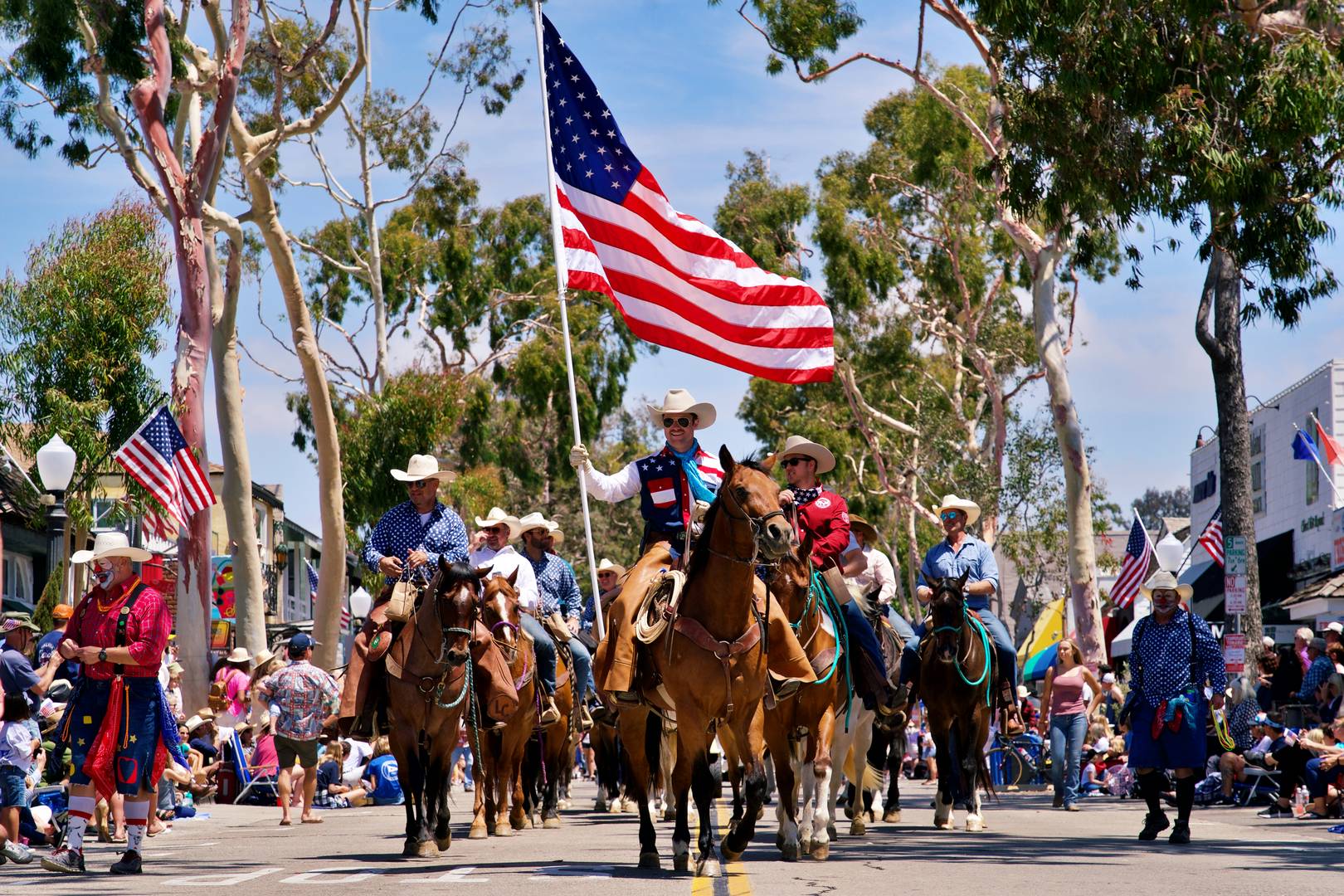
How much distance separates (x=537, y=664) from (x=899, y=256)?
102ft

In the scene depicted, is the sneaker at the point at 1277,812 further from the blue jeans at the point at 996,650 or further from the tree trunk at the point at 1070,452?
the tree trunk at the point at 1070,452

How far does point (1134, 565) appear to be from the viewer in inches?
1318

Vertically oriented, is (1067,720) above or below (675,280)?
below

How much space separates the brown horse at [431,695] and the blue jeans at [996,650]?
452 cm

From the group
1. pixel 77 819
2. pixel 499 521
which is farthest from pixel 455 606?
pixel 499 521

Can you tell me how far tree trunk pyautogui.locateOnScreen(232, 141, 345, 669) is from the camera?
2919 centimetres

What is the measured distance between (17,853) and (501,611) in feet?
13.6

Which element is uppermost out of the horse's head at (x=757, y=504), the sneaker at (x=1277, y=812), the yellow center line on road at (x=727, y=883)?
the horse's head at (x=757, y=504)

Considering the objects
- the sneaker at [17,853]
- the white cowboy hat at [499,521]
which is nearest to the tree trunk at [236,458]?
the white cowboy hat at [499,521]

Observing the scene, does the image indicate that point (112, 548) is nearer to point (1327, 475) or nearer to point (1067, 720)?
point (1067, 720)

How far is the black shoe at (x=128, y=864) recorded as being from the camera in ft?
38.5

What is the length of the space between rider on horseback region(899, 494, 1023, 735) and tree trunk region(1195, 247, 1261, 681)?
10.5 m

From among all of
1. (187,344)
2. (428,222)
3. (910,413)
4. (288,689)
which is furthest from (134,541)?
(288,689)

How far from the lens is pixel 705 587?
10.4 m
